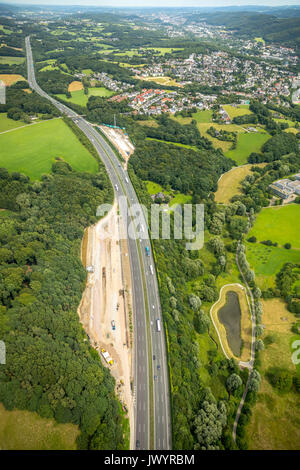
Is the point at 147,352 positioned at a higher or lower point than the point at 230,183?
lower

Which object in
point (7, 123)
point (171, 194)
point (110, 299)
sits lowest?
point (110, 299)

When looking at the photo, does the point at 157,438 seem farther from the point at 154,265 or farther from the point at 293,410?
the point at 154,265

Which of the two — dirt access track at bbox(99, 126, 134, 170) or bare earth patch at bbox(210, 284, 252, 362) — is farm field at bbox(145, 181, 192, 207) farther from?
bare earth patch at bbox(210, 284, 252, 362)

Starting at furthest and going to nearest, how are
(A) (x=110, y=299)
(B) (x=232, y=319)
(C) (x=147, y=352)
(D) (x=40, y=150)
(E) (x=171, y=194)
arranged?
(D) (x=40, y=150), (E) (x=171, y=194), (B) (x=232, y=319), (A) (x=110, y=299), (C) (x=147, y=352)

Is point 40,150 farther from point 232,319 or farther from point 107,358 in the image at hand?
point 232,319

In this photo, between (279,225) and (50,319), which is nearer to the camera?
(50,319)

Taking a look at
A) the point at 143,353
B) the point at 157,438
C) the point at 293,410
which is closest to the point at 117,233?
the point at 143,353

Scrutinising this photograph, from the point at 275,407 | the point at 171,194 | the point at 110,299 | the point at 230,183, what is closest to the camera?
the point at 275,407

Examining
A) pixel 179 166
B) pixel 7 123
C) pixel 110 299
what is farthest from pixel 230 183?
pixel 7 123
